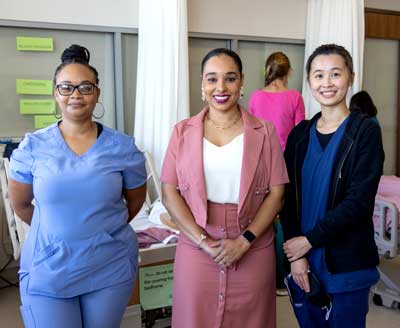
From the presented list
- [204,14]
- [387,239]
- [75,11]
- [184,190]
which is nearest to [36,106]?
[75,11]

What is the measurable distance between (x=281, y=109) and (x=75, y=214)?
242 cm

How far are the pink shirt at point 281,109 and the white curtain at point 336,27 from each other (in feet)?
2.25

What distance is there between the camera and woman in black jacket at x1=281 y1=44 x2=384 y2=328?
1.50 m

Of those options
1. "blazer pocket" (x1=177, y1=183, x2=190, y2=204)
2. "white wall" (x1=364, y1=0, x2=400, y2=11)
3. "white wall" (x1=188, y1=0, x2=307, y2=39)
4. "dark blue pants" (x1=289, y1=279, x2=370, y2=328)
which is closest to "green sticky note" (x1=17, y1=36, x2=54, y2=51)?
"white wall" (x1=188, y1=0, x2=307, y2=39)

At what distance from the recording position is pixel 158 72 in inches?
135

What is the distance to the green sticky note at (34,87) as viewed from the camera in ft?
10.9

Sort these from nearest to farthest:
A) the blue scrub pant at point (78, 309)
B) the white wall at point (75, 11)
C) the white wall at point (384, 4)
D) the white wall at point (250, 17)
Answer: the blue scrub pant at point (78, 309) → the white wall at point (75, 11) → the white wall at point (250, 17) → the white wall at point (384, 4)

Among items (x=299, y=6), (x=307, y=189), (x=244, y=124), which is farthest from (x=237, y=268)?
(x=299, y=6)

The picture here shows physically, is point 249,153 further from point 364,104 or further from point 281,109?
point 364,104

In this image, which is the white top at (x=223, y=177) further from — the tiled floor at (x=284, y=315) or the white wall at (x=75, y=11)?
the white wall at (x=75, y=11)

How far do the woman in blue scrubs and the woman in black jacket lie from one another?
59 cm

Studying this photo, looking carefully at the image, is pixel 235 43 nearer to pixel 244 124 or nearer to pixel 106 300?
pixel 244 124

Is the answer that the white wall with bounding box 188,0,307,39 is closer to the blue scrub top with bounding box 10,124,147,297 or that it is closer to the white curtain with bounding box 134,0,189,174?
the white curtain with bounding box 134,0,189,174

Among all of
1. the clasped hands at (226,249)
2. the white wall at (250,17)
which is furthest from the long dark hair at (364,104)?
the clasped hands at (226,249)
